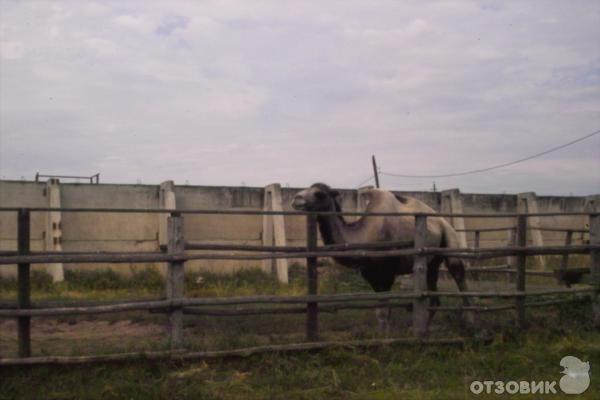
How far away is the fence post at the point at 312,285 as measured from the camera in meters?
7.89

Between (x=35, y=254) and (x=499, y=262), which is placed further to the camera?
(x=499, y=262)

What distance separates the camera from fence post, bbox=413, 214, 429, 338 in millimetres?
8414

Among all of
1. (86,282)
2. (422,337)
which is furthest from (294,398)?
(86,282)

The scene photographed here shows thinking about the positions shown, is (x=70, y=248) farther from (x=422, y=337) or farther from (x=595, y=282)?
(x=595, y=282)

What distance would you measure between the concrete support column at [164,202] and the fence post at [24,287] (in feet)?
30.1

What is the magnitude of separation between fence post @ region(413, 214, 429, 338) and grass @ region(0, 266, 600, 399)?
308 millimetres

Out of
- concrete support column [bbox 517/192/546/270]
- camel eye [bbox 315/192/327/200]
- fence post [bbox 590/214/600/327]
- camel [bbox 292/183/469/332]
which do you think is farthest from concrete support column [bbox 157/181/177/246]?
concrete support column [bbox 517/192/546/270]

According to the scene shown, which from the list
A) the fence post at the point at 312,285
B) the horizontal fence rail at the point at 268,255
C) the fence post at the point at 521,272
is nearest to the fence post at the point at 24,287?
the horizontal fence rail at the point at 268,255

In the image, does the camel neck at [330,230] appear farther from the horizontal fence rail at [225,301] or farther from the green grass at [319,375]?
the green grass at [319,375]

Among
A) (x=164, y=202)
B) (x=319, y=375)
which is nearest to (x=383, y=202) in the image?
(x=319, y=375)

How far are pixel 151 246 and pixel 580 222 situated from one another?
1459 centimetres

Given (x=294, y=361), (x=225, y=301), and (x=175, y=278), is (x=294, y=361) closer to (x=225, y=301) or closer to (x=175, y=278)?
(x=225, y=301)

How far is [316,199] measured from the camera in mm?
9438

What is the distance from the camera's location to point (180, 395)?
6.39 meters
